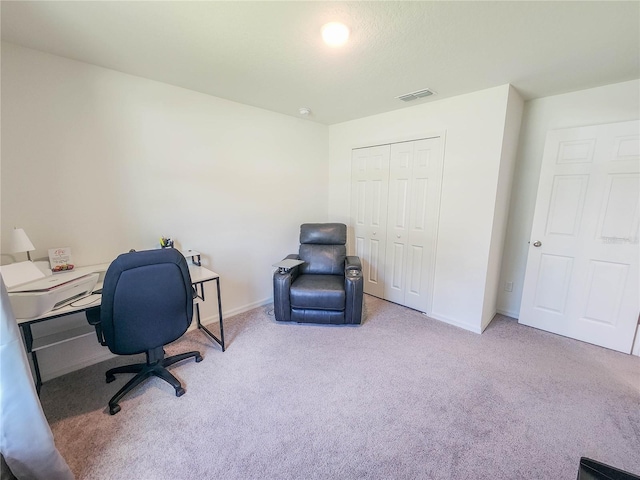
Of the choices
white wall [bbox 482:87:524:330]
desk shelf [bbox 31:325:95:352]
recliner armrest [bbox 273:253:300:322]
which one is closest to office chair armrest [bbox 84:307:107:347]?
desk shelf [bbox 31:325:95:352]

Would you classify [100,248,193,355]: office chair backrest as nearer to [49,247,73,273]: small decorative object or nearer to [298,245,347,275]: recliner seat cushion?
[49,247,73,273]: small decorative object

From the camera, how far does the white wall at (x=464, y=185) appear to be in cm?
244

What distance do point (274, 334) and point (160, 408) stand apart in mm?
1114

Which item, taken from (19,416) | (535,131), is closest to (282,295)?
(19,416)

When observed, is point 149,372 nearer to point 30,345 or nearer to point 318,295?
point 30,345

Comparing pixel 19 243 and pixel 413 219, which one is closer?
pixel 19 243

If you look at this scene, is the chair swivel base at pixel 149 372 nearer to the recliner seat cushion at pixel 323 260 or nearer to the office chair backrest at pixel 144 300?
the office chair backrest at pixel 144 300

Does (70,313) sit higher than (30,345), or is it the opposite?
(70,313)

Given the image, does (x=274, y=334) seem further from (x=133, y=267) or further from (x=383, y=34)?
(x=383, y=34)

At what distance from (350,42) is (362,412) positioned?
2.40m

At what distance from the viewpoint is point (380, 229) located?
3449 millimetres

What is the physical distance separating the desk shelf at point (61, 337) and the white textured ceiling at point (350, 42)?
1983 millimetres

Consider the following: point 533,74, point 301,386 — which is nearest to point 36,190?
point 301,386

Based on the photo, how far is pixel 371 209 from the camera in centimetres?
351
